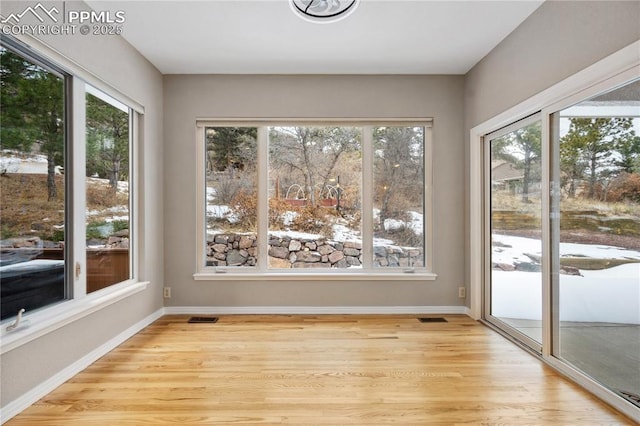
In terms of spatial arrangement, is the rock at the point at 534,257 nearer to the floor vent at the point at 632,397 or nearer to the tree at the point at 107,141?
the floor vent at the point at 632,397

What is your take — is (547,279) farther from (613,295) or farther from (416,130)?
(416,130)

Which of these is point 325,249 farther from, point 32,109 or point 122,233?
point 32,109

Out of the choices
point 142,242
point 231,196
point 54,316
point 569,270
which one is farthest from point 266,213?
point 569,270

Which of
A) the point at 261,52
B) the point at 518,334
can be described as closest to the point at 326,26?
the point at 261,52

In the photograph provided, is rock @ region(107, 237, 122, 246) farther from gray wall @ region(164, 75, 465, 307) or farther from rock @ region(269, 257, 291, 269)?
rock @ region(269, 257, 291, 269)

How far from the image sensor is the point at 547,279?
2.72 m

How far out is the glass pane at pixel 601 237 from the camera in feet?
6.95

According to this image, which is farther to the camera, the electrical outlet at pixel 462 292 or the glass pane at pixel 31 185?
the electrical outlet at pixel 462 292

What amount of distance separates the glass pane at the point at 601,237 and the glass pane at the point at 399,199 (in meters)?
1.70

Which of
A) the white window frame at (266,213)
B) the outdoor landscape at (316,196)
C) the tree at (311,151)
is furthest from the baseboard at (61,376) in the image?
the tree at (311,151)

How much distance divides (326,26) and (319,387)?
9.21 ft

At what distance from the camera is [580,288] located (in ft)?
8.18

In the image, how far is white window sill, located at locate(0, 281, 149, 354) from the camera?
81.4 inches

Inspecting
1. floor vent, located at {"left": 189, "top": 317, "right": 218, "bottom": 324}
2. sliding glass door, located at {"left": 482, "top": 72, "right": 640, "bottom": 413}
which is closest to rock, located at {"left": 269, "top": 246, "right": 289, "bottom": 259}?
floor vent, located at {"left": 189, "top": 317, "right": 218, "bottom": 324}
